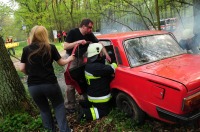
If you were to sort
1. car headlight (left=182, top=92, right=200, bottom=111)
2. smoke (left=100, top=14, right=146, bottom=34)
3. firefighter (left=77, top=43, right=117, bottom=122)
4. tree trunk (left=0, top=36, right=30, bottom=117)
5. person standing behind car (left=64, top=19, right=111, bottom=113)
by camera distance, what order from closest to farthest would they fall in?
car headlight (left=182, top=92, right=200, bottom=111) < firefighter (left=77, top=43, right=117, bottom=122) < tree trunk (left=0, top=36, right=30, bottom=117) < person standing behind car (left=64, top=19, right=111, bottom=113) < smoke (left=100, top=14, right=146, bottom=34)

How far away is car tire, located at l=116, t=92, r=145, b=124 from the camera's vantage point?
384 centimetres

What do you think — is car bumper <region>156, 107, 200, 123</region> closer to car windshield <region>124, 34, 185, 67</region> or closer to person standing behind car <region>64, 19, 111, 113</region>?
car windshield <region>124, 34, 185, 67</region>

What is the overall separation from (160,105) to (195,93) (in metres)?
0.52

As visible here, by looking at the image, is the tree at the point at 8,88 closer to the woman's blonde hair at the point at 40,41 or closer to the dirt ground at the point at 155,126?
the dirt ground at the point at 155,126

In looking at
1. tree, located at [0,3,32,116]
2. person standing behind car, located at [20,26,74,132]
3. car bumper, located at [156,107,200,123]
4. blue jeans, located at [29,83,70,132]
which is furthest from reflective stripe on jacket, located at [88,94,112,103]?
tree, located at [0,3,32,116]

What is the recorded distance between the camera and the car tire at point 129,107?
12.6ft

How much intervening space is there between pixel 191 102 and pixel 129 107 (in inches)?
50.8

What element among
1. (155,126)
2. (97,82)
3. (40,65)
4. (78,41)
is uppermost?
(78,41)

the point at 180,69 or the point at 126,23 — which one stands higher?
the point at 126,23

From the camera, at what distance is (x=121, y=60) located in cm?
409

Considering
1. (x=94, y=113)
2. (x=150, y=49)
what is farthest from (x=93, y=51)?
(x=94, y=113)

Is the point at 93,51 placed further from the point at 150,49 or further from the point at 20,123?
the point at 20,123

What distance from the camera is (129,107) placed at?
4.05 meters

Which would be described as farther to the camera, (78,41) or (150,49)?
(78,41)
